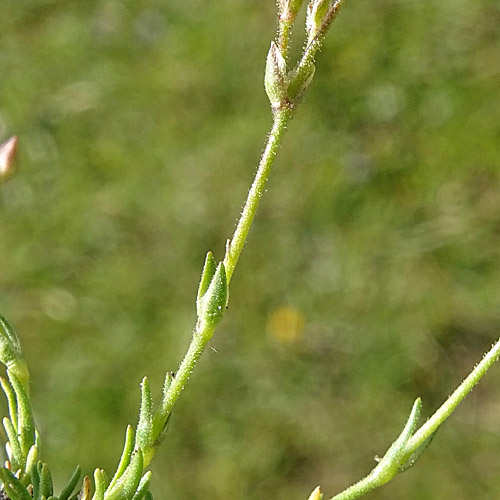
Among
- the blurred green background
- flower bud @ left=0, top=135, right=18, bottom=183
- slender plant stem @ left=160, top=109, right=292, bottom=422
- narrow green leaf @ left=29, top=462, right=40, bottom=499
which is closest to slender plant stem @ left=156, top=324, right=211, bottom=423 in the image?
slender plant stem @ left=160, top=109, right=292, bottom=422

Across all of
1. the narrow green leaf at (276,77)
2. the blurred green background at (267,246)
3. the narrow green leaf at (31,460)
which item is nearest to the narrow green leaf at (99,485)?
the narrow green leaf at (31,460)

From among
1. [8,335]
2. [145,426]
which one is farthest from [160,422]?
[8,335]

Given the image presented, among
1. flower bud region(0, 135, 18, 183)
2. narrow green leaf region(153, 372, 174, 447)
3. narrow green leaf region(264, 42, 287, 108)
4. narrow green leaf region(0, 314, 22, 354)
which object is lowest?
narrow green leaf region(153, 372, 174, 447)

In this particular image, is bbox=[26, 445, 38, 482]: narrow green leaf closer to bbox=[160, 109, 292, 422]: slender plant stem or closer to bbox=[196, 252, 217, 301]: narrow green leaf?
bbox=[160, 109, 292, 422]: slender plant stem

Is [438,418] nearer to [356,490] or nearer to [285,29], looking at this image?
[356,490]

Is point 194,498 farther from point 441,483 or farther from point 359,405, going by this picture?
point 441,483

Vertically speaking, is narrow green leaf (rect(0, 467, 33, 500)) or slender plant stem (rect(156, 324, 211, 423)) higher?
slender plant stem (rect(156, 324, 211, 423))
